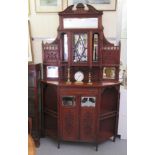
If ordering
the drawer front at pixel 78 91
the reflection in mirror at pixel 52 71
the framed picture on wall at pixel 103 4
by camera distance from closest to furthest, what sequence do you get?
1. the drawer front at pixel 78 91
2. the framed picture on wall at pixel 103 4
3. the reflection in mirror at pixel 52 71

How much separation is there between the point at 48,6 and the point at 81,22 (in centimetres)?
59

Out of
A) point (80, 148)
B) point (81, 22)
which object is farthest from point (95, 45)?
point (80, 148)

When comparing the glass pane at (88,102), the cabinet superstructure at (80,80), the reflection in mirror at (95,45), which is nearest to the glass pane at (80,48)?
the cabinet superstructure at (80,80)

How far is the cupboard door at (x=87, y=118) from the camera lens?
2713mm

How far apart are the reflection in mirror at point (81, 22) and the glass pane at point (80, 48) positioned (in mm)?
140

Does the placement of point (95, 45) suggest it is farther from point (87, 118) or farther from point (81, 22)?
point (87, 118)

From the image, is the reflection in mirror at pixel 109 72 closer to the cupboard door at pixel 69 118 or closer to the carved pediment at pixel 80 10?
the cupboard door at pixel 69 118

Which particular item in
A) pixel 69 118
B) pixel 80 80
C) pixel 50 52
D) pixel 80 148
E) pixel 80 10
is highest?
pixel 80 10

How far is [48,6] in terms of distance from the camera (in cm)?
301

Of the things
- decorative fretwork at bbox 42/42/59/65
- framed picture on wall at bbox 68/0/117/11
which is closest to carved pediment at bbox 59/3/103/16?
framed picture on wall at bbox 68/0/117/11

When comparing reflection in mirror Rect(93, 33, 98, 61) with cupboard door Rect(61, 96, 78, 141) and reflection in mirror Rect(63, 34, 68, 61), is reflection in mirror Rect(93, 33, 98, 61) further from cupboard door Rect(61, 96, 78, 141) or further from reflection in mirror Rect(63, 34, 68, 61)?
cupboard door Rect(61, 96, 78, 141)

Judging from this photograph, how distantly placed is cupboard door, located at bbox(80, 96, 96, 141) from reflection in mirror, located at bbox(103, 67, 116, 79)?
18.0 inches

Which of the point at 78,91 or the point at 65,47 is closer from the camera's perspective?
the point at 78,91
